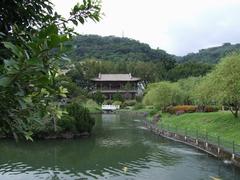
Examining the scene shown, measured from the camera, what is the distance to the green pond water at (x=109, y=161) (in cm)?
2043

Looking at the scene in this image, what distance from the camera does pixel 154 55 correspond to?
154 meters

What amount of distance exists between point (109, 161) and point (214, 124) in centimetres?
1345

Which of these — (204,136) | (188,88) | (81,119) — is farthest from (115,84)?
(204,136)

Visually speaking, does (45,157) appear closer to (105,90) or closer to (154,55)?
(105,90)

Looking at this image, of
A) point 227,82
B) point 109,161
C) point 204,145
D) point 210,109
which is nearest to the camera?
point 109,161

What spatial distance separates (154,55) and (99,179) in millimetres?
137327

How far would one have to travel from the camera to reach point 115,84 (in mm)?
99812

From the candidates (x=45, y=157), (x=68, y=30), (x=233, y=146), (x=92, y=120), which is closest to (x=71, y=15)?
(x=68, y=30)

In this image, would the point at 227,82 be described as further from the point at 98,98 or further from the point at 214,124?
the point at 98,98

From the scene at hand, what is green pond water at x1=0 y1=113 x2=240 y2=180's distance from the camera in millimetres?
20434

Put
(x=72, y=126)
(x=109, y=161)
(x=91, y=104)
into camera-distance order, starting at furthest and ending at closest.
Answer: (x=91, y=104) → (x=72, y=126) → (x=109, y=161)

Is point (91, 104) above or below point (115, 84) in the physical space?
below

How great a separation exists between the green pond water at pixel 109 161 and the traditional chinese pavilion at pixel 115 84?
6048 cm

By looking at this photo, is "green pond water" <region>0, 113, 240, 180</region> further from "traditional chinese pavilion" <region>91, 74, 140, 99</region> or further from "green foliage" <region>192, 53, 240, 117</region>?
"traditional chinese pavilion" <region>91, 74, 140, 99</region>
